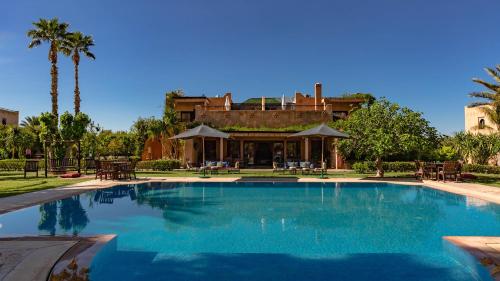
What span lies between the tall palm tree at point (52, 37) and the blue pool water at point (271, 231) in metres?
18.8

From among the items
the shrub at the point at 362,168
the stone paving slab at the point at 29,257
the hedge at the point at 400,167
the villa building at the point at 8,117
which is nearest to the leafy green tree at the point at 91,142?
the shrub at the point at 362,168

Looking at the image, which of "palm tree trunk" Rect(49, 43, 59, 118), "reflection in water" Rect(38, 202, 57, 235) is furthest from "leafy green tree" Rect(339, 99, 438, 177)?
"palm tree trunk" Rect(49, 43, 59, 118)

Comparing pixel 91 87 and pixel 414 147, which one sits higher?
pixel 91 87

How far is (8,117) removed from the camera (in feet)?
178

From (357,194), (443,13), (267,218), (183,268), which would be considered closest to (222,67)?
(443,13)

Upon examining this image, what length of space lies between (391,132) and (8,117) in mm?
59500

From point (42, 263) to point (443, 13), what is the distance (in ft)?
78.3

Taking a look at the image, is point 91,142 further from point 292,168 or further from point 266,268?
point 266,268

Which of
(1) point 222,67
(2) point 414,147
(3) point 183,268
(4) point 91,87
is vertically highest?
(1) point 222,67

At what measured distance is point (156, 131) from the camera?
95.3 ft

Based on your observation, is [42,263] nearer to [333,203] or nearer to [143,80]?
[333,203]

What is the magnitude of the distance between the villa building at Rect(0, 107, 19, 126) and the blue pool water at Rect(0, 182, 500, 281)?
5167cm

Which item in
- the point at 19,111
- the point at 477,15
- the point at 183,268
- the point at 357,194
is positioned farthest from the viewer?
the point at 19,111

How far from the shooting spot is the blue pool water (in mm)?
4871
